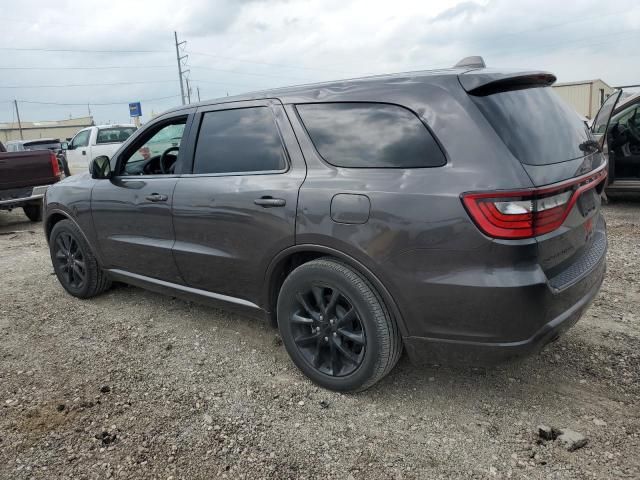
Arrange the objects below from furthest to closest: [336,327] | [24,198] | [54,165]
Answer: [54,165]
[24,198]
[336,327]

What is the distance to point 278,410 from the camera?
283cm

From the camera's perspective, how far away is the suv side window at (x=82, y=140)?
604 inches

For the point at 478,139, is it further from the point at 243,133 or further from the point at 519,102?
the point at 243,133

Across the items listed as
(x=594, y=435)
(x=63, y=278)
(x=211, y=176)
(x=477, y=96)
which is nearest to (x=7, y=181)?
(x=63, y=278)

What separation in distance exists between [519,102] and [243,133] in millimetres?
1657

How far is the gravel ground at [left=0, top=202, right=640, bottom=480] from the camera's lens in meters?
2.38

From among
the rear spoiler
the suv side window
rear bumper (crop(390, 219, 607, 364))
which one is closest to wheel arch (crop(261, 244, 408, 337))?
rear bumper (crop(390, 219, 607, 364))

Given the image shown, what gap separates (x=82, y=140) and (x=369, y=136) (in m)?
15.1

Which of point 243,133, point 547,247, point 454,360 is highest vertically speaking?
point 243,133

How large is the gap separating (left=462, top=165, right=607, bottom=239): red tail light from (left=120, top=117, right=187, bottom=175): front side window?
254cm

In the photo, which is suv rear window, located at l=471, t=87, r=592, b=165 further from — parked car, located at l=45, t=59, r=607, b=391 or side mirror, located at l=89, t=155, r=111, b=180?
side mirror, located at l=89, t=155, r=111, b=180

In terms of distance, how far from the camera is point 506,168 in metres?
2.24

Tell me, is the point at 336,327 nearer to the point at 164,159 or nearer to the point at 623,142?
the point at 164,159

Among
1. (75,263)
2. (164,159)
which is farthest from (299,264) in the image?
(75,263)
